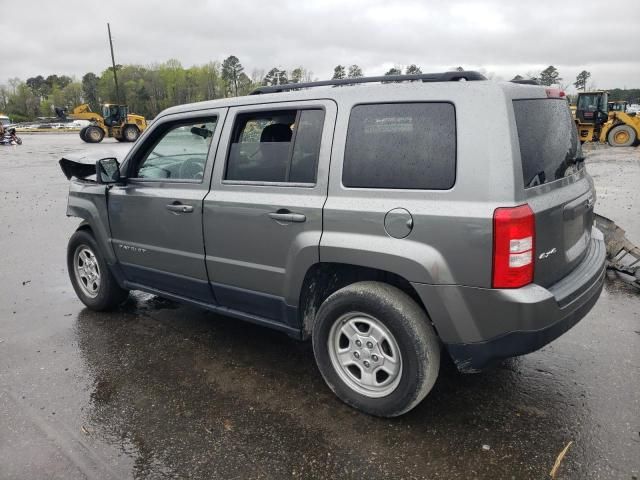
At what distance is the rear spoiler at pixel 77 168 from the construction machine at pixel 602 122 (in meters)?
23.4

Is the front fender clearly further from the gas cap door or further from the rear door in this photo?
the rear door

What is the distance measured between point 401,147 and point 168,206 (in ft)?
6.17

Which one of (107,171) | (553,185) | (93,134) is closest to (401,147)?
(553,185)

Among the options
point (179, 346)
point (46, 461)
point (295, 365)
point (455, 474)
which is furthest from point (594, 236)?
point (46, 461)

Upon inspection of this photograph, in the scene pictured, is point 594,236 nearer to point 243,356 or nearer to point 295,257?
point 295,257

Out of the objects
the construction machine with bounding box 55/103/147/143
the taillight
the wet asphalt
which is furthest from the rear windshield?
the construction machine with bounding box 55/103/147/143

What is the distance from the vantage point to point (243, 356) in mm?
3811

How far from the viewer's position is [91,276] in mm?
4754

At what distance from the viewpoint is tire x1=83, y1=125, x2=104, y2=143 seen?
111 ft

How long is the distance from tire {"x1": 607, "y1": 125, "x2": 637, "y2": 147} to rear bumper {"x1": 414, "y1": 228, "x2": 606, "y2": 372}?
24.3 meters

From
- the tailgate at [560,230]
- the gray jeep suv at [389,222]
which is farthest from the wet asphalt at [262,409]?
the tailgate at [560,230]

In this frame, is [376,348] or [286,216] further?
[286,216]

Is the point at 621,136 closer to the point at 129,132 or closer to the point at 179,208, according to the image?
the point at 179,208

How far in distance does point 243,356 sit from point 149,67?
→ 123 m
